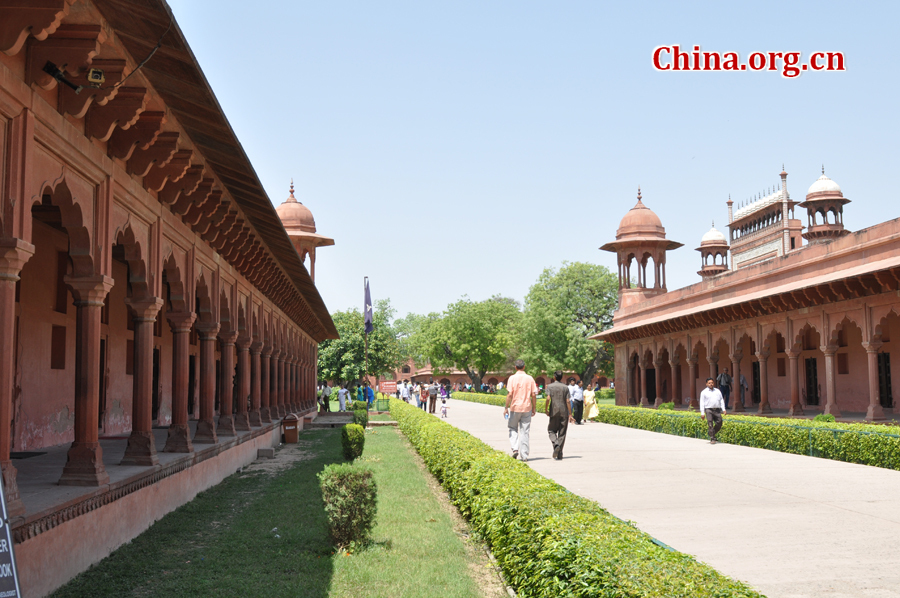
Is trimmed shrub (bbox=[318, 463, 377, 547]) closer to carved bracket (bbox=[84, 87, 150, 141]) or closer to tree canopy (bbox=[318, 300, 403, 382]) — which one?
carved bracket (bbox=[84, 87, 150, 141])

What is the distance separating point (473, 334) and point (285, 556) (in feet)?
229

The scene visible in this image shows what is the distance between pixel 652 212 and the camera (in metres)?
44.2

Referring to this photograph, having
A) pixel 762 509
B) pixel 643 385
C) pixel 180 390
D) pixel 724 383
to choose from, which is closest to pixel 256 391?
pixel 180 390

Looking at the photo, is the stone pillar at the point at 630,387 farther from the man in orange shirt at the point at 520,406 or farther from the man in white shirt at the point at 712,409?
the man in orange shirt at the point at 520,406

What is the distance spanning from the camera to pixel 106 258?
7.79m

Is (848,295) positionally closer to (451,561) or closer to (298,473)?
(298,473)

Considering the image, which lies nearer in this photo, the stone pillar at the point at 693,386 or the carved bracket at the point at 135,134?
the carved bracket at the point at 135,134

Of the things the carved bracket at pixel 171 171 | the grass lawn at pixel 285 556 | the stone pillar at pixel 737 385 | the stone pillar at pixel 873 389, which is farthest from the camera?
the stone pillar at pixel 737 385

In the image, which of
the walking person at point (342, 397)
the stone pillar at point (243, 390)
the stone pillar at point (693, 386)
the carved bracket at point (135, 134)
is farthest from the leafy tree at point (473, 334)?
the carved bracket at point (135, 134)

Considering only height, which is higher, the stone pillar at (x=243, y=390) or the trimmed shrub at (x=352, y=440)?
the stone pillar at (x=243, y=390)

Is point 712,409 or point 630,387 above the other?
point 712,409

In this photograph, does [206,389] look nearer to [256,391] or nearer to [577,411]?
[256,391]

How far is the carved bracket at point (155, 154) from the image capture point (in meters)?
8.73

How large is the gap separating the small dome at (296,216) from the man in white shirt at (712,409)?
29.1 m
